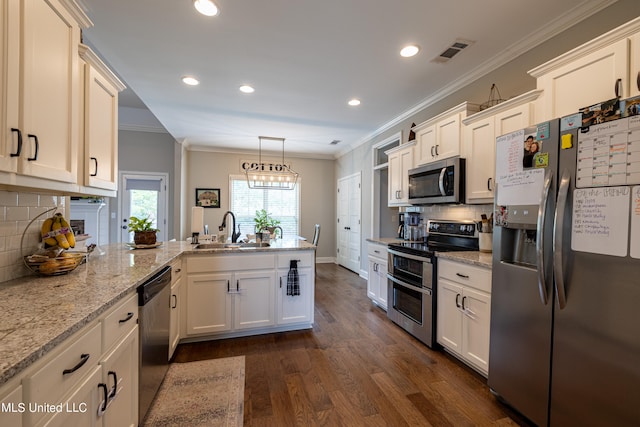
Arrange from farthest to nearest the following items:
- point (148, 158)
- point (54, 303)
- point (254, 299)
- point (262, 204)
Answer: point (262, 204)
point (148, 158)
point (254, 299)
point (54, 303)

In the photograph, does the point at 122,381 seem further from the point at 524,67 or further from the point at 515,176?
the point at 524,67

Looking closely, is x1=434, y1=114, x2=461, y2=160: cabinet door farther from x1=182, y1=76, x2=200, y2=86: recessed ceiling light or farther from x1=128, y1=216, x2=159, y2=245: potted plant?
x1=128, y1=216, x2=159, y2=245: potted plant

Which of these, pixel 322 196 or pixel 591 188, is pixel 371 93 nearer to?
pixel 591 188

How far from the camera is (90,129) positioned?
1.59 m

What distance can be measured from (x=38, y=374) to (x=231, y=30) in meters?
2.45

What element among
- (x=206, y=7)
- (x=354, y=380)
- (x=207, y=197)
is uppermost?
(x=206, y=7)

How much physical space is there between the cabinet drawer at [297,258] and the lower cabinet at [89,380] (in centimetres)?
149

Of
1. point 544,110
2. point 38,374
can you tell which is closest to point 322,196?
point 544,110

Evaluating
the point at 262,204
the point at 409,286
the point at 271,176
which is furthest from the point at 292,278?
the point at 262,204

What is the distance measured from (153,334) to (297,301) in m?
1.43

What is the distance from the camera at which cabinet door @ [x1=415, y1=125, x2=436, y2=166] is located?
3.07m

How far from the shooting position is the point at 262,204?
658cm

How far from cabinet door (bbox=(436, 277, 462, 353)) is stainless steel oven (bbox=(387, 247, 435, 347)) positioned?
0.25 ft

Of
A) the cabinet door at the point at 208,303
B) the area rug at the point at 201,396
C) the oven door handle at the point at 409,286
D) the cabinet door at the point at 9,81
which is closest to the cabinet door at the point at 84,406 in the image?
the area rug at the point at 201,396
